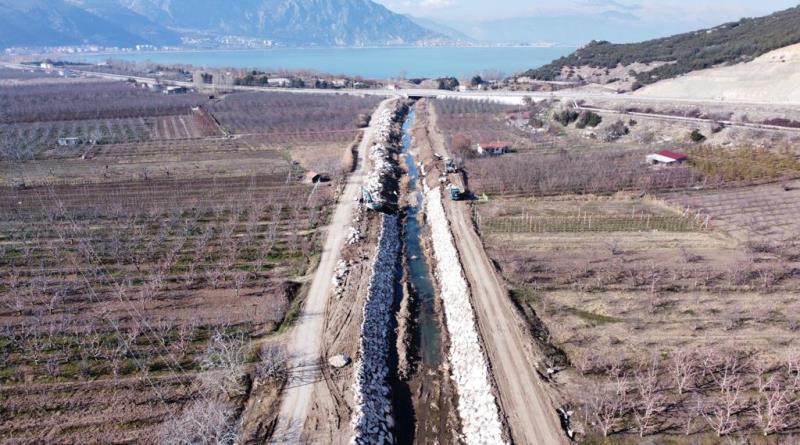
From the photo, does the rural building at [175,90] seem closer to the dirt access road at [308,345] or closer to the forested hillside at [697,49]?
the forested hillside at [697,49]

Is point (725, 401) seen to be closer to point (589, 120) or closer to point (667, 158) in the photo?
point (667, 158)

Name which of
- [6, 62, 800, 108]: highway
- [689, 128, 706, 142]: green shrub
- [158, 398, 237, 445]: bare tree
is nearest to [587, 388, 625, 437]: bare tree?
[158, 398, 237, 445]: bare tree

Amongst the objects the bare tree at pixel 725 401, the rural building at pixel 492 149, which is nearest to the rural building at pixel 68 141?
the rural building at pixel 492 149

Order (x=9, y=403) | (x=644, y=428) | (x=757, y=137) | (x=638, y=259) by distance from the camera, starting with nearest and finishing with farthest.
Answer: (x=644, y=428)
(x=9, y=403)
(x=638, y=259)
(x=757, y=137)

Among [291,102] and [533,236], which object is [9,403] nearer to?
[533,236]

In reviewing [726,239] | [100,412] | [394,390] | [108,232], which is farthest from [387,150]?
[100,412]

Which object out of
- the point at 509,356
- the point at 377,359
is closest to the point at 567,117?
the point at 509,356

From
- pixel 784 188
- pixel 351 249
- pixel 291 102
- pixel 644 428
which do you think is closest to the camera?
pixel 644 428
